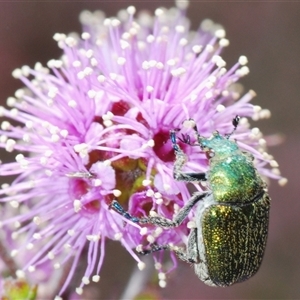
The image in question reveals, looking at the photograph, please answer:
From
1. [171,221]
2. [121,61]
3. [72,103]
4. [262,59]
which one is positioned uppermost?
[262,59]

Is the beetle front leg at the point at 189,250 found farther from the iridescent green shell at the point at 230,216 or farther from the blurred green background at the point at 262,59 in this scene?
the blurred green background at the point at 262,59

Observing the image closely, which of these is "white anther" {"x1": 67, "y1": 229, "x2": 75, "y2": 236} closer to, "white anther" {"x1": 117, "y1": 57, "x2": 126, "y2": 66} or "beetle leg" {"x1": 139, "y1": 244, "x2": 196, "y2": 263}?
"beetle leg" {"x1": 139, "y1": 244, "x2": 196, "y2": 263}

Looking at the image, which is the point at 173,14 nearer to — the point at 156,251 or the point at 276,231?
the point at 156,251

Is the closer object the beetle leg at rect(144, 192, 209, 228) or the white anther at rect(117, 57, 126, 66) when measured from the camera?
the beetle leg at rect(144, 192, 209, 228)

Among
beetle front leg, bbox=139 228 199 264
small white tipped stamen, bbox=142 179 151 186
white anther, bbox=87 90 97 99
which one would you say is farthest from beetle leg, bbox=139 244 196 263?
white anther, bbox=87 90 97 99

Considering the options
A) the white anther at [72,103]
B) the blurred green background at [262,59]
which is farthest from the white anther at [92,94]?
the blurred green background at [262,59]

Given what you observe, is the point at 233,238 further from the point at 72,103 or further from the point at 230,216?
the point at 72,103

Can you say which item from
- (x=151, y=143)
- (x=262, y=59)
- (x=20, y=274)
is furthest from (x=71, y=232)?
(x=262, y=59)

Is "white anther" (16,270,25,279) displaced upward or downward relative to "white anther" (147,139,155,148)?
downward
